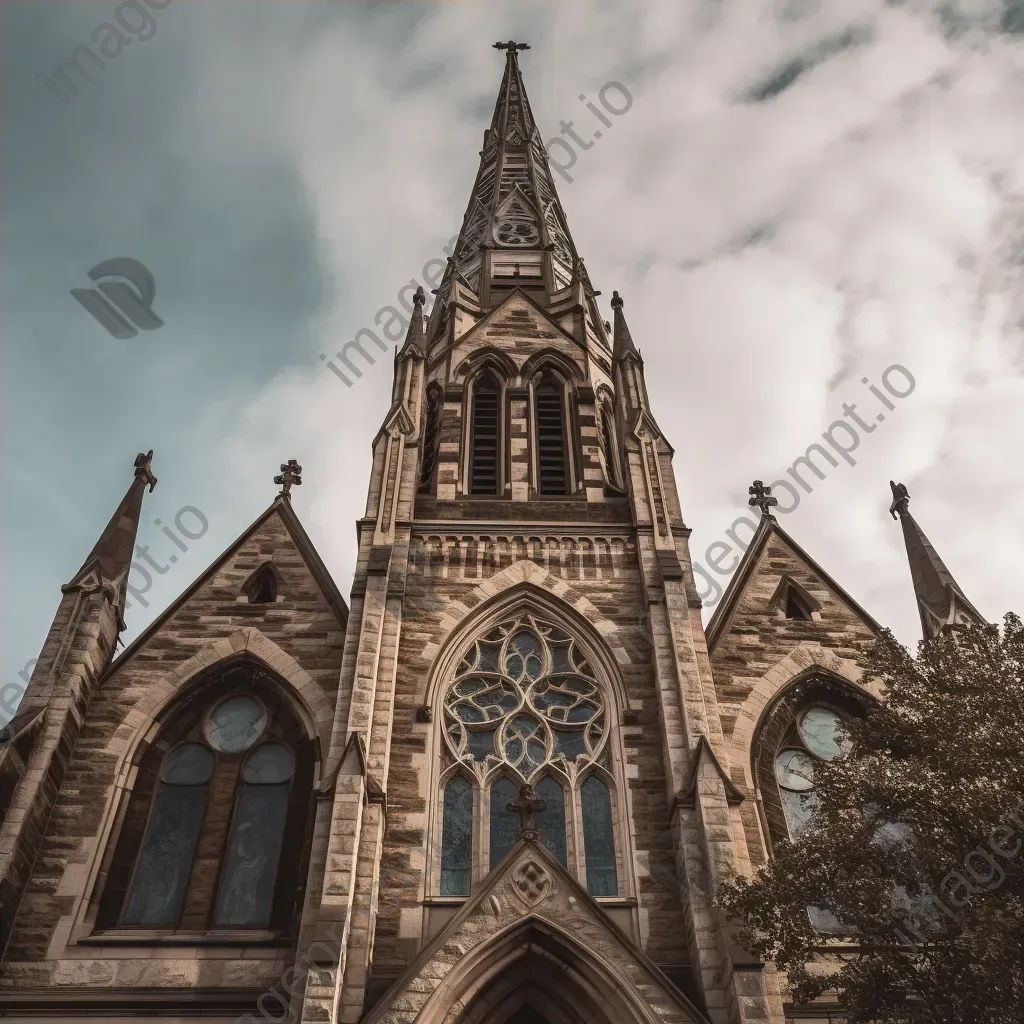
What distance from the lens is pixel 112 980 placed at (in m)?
12.0

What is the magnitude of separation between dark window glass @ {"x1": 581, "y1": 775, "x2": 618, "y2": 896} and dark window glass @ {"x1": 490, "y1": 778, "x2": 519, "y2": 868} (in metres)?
0.89

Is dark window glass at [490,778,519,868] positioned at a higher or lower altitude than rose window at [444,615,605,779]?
lower

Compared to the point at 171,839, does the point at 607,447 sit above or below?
above

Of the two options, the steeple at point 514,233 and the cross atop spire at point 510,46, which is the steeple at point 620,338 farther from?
the cross atop spire at point 510,46

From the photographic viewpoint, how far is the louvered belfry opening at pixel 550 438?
19.5m

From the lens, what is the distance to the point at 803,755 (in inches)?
592

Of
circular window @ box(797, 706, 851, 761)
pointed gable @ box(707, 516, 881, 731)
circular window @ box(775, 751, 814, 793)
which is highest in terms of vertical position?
pointed gable @ box(707, 516, 881, 731)

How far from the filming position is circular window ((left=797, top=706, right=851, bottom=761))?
15.1 m

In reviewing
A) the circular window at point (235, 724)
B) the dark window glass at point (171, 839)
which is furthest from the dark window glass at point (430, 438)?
the dark window glass at point (171, 839)

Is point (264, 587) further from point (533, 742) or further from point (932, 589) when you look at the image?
point (932, 589)

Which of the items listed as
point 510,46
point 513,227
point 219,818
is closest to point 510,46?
point 510,46

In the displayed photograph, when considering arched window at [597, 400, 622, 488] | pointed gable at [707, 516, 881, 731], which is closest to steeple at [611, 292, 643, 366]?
arched window at [597, 400, 622, 488]

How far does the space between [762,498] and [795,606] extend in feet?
10.1

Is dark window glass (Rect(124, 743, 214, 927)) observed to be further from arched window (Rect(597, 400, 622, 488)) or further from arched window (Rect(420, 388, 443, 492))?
arched window (Rect(597, 400, 622, 488))
